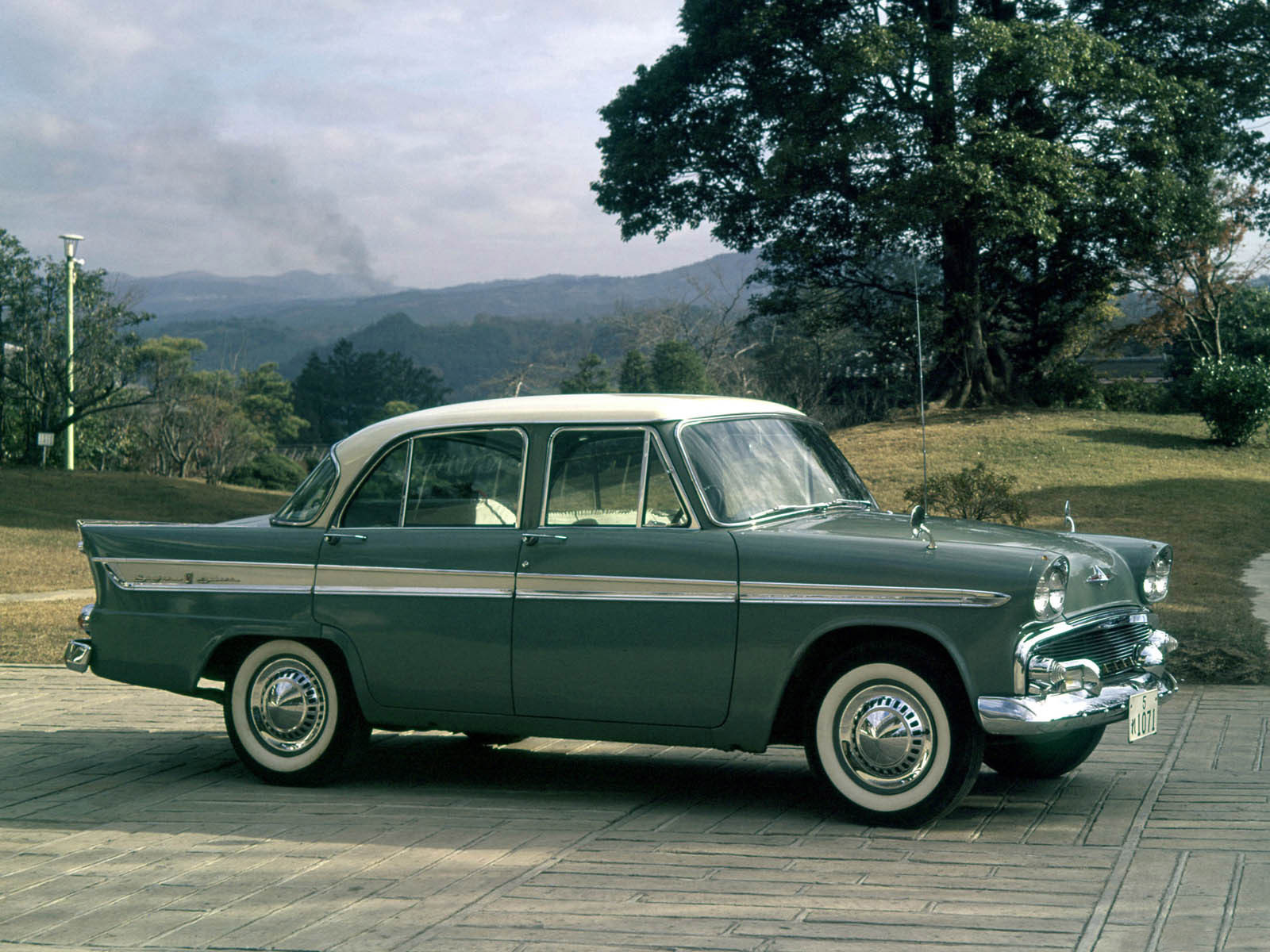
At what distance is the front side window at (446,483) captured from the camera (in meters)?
6.02

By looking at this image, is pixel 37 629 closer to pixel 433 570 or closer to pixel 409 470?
pixel 409 470

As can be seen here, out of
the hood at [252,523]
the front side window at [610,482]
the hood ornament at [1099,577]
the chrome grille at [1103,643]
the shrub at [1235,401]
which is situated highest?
the shrub at [1235,401]

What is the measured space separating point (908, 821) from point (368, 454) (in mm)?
2929

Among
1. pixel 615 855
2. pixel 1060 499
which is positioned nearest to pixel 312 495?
pixel 615 855

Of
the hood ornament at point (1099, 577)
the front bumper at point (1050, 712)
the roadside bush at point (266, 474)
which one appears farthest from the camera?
the roadside bush at point (266, 474)

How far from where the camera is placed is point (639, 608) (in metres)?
5.55

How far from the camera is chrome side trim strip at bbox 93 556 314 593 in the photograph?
20.5 ft

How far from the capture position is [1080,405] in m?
31.8

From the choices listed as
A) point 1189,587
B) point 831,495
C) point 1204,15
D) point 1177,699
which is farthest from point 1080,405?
point 831,495

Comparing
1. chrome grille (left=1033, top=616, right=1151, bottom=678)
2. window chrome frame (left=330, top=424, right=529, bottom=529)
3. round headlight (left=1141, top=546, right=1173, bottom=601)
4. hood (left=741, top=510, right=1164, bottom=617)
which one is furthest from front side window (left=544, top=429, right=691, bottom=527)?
round headlight (left=1141, top=546, right=1173, bottom=601)

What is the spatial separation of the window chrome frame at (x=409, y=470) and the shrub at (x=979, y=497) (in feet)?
29.4

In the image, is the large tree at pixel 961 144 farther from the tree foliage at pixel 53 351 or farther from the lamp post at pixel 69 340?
the tree foliage at pixel 53 351

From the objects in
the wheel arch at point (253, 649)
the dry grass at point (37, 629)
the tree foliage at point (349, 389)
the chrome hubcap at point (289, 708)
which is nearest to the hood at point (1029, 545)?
the wheel arch at point (253, 649)

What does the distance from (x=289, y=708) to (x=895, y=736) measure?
2.86 m
